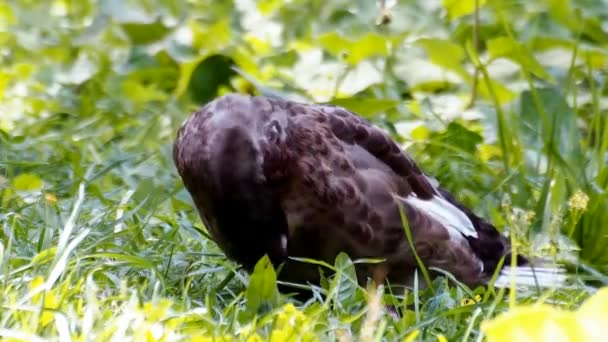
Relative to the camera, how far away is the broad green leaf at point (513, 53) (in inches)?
190

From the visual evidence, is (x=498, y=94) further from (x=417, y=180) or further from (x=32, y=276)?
(x=32, y=276)

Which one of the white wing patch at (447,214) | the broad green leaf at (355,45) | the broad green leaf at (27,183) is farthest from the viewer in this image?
the broad green leaf at (355,45)

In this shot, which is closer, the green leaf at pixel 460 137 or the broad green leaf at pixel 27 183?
the broad green leaf at pixel 27 183

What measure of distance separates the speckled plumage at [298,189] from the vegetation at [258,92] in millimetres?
142

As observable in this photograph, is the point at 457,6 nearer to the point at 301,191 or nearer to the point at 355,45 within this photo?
the point at 355,45

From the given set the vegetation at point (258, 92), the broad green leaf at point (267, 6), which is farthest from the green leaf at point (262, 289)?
the broad green leaf at point (267, 6)

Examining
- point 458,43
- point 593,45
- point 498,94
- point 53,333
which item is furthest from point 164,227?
point 593,45

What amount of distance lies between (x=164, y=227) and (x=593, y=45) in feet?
8.48

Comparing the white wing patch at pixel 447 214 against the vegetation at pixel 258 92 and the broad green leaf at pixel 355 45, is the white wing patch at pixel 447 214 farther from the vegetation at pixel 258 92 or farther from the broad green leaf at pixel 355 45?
the broad green leaf at pixel 355 45

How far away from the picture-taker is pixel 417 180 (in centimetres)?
406

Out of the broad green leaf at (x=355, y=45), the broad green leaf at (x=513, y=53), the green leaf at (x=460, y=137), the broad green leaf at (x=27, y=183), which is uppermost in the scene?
the broad green leaf at (x=513, y=53)

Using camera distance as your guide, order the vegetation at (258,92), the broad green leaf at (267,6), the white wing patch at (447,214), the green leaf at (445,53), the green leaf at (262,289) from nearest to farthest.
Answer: the vegetation at (258,92), the green leaf at (262,289), the white wing patch at (447,214), the green leaf at (445,53), the broad green leaf at (267,6)

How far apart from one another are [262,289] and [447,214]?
944 millimetres

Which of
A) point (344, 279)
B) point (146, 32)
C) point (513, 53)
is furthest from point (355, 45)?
point (344, 279)
